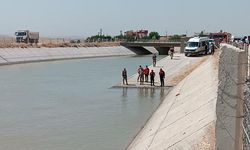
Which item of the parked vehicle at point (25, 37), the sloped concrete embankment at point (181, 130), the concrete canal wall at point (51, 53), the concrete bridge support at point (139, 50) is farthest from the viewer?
the concrete bridge support at point (139, 50)

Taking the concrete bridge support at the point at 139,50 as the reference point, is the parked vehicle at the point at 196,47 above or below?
above

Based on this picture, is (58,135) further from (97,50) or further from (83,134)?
(97,50)

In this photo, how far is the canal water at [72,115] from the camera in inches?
655

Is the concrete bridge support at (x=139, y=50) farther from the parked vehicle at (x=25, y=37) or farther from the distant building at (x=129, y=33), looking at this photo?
the distant building at (x=129, y=33)

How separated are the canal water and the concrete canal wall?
37348 millimetres

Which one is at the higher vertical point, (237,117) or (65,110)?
(237,117)

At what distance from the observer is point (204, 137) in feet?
39.4

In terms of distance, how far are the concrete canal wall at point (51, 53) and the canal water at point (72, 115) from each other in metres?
37.3

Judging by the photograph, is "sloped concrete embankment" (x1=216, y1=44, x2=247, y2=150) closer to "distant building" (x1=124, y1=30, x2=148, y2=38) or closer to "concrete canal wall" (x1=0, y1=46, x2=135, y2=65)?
"concrete canal wall" (x1=0, y1=46, x2=135, y2=65)

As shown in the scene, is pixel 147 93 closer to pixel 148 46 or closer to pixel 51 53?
pixel 51 53

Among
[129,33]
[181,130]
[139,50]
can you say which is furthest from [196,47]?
[129,33]

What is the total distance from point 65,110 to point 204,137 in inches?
505

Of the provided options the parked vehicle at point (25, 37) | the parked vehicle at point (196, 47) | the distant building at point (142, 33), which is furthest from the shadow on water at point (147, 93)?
the distant building at point (142, 33)

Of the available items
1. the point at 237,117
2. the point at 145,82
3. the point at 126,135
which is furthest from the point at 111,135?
the point at 145,82
